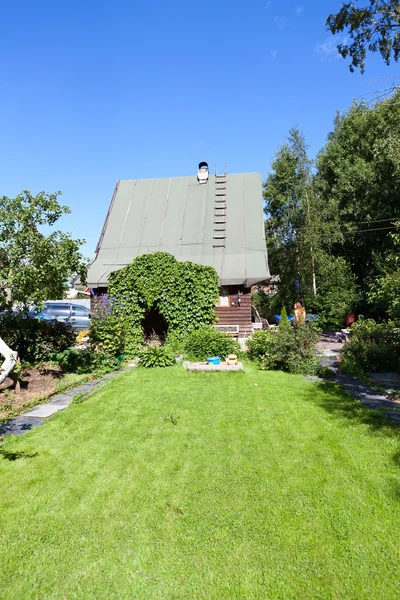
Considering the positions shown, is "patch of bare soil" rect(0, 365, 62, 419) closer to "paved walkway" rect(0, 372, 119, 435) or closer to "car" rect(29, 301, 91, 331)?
"paved walkway" rect(0, 372, 119, 435)

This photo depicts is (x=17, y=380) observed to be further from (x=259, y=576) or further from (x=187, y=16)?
(x=187, y=16)

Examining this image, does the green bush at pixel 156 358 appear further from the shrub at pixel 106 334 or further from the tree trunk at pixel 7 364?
the tree trunk at pixel 7 364

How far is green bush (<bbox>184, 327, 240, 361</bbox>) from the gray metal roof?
3.01 meters

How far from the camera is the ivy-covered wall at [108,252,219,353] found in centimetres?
1168

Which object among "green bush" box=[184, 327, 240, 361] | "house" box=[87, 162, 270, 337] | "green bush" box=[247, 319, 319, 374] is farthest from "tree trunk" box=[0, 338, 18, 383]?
"house" box=[87, 162, 270, 337]

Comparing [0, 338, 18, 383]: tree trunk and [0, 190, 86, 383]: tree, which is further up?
[0, 190, 86, 383]: tree

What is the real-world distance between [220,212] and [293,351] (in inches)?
339

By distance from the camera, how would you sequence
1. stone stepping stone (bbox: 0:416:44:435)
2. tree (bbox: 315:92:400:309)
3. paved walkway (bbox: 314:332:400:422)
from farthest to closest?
tree (bbox: 315:92:400:309) → paved walkway (bbox: 314:332:400:422) → stone stepping stone (bbox: 0:416:44:435)

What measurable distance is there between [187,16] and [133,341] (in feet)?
36.6

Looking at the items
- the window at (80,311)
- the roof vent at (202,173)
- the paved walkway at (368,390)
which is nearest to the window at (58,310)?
the window at (80,311)

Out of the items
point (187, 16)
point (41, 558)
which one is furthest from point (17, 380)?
point (187, 16)

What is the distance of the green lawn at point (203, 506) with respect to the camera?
8.79 feet

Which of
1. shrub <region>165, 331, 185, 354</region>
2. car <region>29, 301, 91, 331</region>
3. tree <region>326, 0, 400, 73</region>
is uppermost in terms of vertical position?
tree <region>326, 0, 400, 73</region>

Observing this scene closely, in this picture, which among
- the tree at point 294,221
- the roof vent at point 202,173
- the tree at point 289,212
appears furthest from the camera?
the tree at point 289,212
